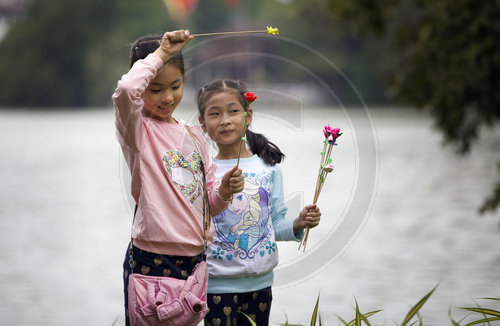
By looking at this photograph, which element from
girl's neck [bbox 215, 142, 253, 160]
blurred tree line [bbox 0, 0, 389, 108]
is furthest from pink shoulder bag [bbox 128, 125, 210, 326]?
blurred tree line [bbox 0, 0, 389, 108]

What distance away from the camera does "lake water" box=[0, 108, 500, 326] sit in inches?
116

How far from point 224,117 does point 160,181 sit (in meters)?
0.40

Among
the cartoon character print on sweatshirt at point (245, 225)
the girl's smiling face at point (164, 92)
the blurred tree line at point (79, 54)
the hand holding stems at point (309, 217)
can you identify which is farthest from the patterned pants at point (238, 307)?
the blurred tree line at point (79, 54)

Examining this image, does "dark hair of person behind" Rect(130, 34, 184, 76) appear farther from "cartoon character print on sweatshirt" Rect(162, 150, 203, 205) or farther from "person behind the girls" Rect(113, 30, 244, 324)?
"cartoon character print on sweatshirt" Rect(162, 150, 203, 205)

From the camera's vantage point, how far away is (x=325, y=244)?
2812 mm

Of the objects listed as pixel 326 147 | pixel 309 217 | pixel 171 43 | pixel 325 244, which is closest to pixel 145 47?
pixel 171 43

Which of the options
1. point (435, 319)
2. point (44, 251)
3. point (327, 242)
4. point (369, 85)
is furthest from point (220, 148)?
point (369, 85)

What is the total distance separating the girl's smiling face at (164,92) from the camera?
244 cm

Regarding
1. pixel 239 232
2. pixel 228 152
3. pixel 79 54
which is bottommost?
pixel 239 232

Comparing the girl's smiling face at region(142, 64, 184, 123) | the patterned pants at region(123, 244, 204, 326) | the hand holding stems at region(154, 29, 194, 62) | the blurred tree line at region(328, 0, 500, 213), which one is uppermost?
the blurred tree line at region(328, 0, 500, 213)

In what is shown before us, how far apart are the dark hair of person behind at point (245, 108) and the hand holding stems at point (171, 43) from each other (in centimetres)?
37

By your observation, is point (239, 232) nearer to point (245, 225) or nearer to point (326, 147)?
point (245, 225)

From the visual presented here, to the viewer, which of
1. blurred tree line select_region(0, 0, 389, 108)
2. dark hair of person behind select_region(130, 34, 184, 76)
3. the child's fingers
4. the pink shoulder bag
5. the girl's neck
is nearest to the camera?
the pink shoulder bag

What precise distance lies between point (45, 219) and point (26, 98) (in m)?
49.1
